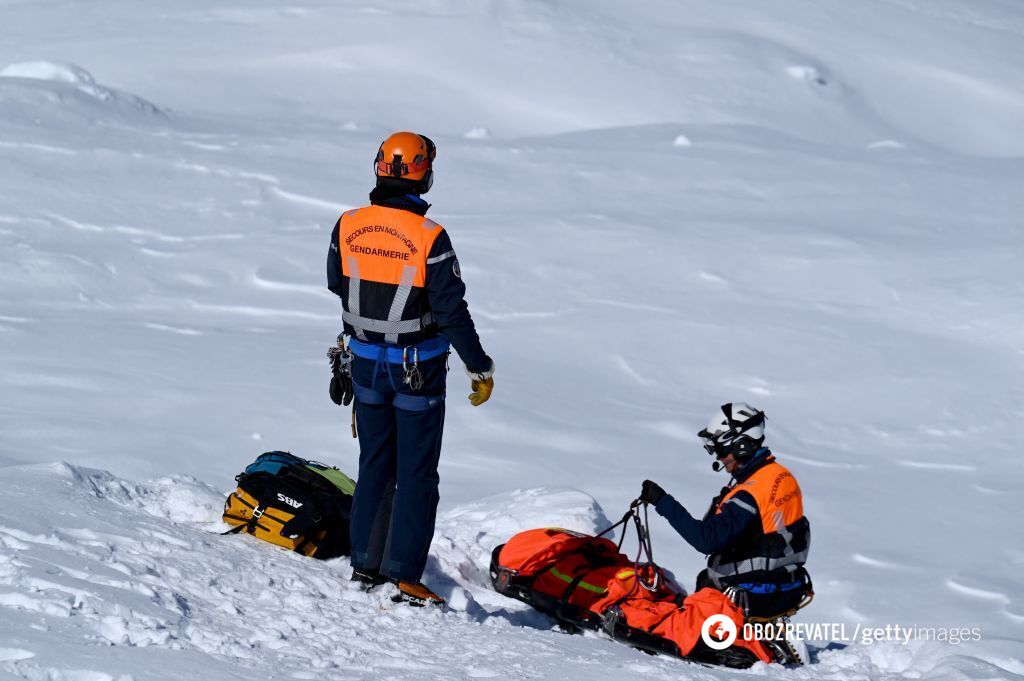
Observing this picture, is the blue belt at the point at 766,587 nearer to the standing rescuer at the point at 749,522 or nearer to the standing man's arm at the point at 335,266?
the standing rescuer at the point at 749,522

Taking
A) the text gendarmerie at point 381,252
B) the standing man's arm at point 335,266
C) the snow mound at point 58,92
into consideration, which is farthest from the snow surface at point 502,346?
the text gendarmerie at point 381,252

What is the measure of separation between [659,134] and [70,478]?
611 inches

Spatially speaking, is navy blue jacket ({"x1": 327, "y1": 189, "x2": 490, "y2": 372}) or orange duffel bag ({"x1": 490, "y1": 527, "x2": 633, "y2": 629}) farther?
orange duffel bag ({"x1": 490, "y1": 527, "x2": 633, "y2": 629})

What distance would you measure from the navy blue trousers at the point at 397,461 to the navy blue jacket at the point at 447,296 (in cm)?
20

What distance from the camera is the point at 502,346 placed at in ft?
39.4

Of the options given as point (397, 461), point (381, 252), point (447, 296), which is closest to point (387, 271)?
point (381, 252)

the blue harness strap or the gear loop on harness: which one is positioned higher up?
the gear loop on harness

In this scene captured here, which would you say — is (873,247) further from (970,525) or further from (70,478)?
(70,478)

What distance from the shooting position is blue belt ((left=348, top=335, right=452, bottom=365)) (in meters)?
4.86

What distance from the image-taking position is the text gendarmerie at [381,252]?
4.73 meters

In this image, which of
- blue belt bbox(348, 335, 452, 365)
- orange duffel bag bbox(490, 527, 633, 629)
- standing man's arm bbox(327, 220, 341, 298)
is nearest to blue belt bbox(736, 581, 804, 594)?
orange duffel bag bbox(490, 527, 633, 629)

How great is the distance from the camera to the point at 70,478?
213 inches

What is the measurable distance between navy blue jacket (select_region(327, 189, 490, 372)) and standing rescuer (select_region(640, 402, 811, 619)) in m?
1.00

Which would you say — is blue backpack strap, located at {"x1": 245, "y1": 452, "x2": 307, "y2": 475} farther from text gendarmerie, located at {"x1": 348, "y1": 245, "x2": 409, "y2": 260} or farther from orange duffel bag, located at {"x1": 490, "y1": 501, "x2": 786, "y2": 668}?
text gendarmerie, located at {"x1": 348, "y1": 245, "x2": 409, "y2": 260}
